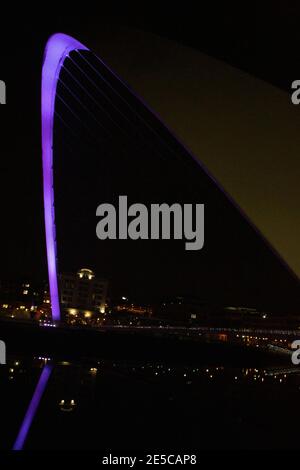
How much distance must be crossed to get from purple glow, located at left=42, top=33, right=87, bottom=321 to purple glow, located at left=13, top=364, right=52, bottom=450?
5255mm

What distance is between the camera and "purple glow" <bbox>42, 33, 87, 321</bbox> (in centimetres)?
1092

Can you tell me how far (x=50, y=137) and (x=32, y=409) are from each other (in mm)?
10004

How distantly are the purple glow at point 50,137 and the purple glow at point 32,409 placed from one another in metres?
5.25

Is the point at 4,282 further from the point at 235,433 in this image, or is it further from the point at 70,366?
the point at 235,433

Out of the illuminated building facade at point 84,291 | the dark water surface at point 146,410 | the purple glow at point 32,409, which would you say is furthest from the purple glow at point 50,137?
the illuminated building facade at point 84,291

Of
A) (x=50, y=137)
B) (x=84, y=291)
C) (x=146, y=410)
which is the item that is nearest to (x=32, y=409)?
(x=146, y=410)

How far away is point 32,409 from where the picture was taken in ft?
17.5

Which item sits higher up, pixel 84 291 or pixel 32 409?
pixel 84 291

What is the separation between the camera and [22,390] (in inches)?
247

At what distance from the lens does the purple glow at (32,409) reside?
4157 millimetres

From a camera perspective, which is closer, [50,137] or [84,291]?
[50,137]

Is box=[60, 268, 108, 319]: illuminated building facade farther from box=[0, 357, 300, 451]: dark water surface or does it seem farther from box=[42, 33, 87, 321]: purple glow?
box=[0, 357, 300, 451]: dark water surface

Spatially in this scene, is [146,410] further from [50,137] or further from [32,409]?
[50,137]
